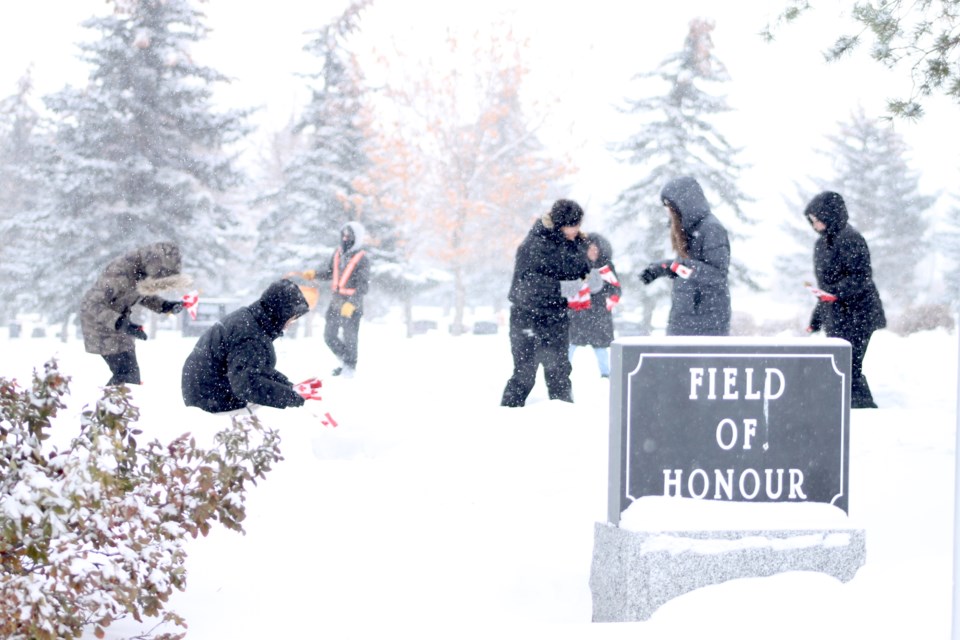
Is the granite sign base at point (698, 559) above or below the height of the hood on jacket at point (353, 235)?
below

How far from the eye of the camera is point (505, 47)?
30281 millimetres

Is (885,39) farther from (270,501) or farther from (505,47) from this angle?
(505,47)

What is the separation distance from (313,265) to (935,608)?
25.0m

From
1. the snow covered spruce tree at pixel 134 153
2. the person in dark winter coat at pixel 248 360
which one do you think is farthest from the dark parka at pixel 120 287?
the snow covered spruce tree at pixel 134 153

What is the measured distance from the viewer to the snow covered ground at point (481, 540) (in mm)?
4207

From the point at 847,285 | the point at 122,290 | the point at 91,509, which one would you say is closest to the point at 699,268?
the point at 847,285

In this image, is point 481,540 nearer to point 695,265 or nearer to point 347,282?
point 695,265

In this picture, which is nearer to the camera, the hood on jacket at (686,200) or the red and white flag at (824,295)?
the hood on jacket at (686,200)

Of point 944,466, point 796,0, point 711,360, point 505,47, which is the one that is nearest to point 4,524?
point 711,360

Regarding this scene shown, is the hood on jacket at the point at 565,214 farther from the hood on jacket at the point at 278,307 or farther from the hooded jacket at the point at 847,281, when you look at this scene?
the hood on jacket at the point at 278,307

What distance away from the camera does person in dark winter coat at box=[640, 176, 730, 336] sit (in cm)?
726

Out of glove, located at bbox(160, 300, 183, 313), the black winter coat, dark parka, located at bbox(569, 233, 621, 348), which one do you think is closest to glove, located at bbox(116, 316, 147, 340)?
glove, located at bbox(160, 300, 183, 313)

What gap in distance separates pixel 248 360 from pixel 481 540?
182 cm

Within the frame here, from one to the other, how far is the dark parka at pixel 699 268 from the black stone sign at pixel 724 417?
8.65 ft
